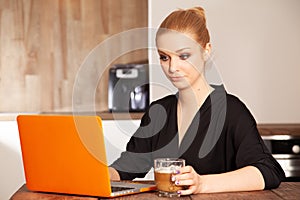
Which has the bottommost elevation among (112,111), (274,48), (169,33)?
(112,111)

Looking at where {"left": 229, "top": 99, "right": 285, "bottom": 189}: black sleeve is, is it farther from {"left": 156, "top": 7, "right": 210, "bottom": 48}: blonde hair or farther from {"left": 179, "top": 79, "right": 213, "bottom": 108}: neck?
{"left": 156, "top": 7, "right": 210, "bottom": 48}: blonde hair

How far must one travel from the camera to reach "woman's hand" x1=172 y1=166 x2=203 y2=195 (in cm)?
171

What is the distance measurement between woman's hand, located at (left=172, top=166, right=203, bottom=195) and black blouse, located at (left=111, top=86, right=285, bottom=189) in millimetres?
283

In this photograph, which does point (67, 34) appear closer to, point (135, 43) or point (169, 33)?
point (135, 43)

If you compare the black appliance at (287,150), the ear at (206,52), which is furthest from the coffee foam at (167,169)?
the black appliance at (287,150)

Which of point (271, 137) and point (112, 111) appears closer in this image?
point (271, 137)

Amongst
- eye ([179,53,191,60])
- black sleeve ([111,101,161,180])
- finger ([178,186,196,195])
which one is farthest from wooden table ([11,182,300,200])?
eye ([179,53,191,60])

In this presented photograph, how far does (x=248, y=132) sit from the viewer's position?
2033mm

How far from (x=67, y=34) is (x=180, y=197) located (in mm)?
2821

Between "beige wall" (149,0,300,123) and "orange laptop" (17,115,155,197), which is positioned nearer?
"orange laptop" (17,115,155,197)

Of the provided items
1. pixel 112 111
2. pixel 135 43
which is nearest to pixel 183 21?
pixel 112 111

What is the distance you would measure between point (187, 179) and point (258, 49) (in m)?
1.83

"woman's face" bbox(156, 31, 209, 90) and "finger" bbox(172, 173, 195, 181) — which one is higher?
"woman's face" bbox(156, 31, 209, 90)

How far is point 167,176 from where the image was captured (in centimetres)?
172
